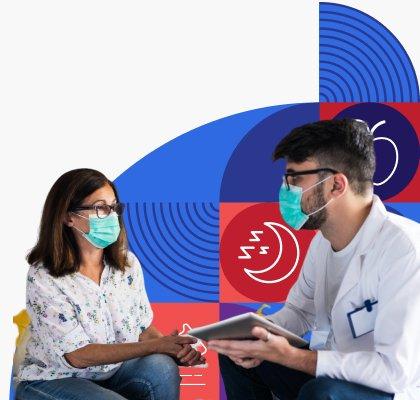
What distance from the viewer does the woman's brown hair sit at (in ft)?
10.3

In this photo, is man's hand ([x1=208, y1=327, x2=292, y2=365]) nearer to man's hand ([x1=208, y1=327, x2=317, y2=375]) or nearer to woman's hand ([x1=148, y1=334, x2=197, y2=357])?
man's hand ([x1=208, y1=327, x2=317, y2=375])

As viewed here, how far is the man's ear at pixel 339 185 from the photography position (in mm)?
2996

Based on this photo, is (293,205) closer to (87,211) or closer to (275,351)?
(275,351)

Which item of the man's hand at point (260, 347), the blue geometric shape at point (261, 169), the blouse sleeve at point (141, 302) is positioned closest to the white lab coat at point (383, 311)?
the man's hand at point (260, 347)

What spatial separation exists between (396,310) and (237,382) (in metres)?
0.76

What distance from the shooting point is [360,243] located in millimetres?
2904

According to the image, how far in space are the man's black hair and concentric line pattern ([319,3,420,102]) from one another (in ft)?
4.68

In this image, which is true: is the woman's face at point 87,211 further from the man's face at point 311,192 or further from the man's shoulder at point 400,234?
the man's shoulder at point 400,234

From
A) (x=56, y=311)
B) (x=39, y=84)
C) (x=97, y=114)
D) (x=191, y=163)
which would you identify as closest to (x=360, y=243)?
(x=56, y=311)

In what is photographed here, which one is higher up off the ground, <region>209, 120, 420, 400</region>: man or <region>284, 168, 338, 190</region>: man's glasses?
<region>284, 168, 338, 190</region>: man's glasses

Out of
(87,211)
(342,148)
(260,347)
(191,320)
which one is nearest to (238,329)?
(260,347)

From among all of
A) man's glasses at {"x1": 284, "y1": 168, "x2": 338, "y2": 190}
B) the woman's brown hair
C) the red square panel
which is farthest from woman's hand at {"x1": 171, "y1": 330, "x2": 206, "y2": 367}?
the red square panel

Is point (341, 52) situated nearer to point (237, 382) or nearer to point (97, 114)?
point (97, 114)

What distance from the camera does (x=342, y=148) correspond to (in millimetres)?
3002
